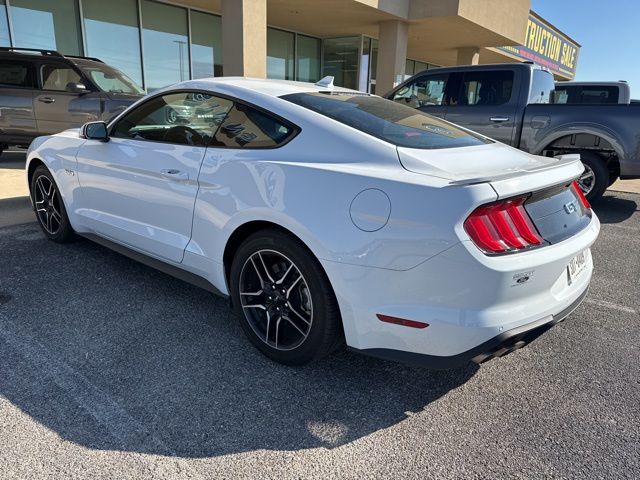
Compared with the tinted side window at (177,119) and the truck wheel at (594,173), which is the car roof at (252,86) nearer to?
the tinted side window at (177,119)

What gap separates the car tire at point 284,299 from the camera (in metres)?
2.49

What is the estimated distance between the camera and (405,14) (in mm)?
14438

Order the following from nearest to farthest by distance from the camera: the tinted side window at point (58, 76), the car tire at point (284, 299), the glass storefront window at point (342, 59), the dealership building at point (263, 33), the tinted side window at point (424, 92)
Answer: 1. the car tire at point (284, 299)
2. the tinted side window at point (424, 92)
3. the tinted side window at point (58, 76)
4. the dealership building at point (263, 33)
5. the glass storefront window at point (342, 59)

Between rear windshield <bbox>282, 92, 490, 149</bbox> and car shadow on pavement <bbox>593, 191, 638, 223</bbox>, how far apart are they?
464 centimetres

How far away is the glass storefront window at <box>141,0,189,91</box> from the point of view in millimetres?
12781

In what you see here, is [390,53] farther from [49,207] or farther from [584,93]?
[49,207]

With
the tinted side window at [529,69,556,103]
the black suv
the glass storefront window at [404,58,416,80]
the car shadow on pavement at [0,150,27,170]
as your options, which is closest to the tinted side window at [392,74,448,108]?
the tinted side window at [529,69,556,103]

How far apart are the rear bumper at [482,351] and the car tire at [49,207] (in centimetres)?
340

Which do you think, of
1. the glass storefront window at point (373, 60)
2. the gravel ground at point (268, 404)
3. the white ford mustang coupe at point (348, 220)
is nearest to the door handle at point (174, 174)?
the white ford mustang coupe at point (348, 220)

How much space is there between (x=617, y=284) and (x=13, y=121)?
10136mm

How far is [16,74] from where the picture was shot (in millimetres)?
9141

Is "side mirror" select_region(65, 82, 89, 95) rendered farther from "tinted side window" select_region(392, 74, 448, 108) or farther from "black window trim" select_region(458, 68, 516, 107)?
"black window trim" select_region(458, 68, 516, 107)

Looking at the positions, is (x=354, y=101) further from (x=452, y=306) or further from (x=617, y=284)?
(x=617, y=284)

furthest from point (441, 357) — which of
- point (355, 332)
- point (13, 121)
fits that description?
point (13, 121)
